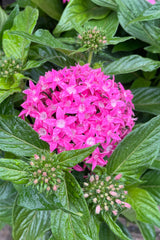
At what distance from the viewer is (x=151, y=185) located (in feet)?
3.14

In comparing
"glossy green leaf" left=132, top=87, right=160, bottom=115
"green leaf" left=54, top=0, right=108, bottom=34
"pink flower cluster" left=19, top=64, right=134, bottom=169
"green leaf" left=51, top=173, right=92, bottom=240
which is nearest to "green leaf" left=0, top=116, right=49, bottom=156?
"pink flower cluster" left=19, top=64, right=134, bottom=169

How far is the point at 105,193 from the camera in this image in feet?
2.16

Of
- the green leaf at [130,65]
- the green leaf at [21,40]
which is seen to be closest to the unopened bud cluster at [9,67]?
the green leaf at [21,40]

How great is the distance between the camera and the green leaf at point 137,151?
2.24 ft


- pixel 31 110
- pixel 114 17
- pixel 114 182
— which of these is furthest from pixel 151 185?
pixel 114 17

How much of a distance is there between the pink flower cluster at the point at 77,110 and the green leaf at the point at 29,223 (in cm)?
27

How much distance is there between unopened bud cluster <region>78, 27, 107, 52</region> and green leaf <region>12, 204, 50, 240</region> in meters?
0.56

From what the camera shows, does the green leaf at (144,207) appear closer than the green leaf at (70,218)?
No

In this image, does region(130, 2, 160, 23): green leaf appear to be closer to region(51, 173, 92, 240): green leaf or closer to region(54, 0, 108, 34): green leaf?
region(54, 0, 108, 34): green leaf

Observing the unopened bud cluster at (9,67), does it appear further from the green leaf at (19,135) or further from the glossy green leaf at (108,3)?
the glossy green leaf at (108,3)

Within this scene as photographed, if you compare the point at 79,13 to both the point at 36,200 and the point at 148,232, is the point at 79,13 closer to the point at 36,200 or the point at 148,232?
the point at 36,200

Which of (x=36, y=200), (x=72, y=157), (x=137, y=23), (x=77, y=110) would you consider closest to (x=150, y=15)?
(x=137, y=23)

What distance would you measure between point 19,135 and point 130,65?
449 millimetres

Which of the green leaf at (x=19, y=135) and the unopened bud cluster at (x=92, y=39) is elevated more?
the unopened bud cluster at (x=92, y=39)
